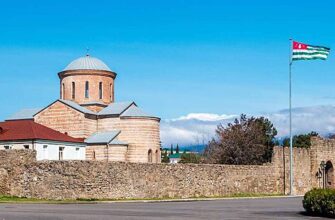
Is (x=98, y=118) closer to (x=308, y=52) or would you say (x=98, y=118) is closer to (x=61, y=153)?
(x=61, y=153)

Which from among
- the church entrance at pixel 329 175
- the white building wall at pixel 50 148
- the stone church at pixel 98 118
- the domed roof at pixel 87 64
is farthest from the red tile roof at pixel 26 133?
the church entrance at pixel 329 175

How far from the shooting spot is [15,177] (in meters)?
36.6

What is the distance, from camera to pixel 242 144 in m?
68.4

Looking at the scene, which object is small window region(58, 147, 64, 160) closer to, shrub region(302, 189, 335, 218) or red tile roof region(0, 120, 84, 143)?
red tile roof region(0, 120, 84, 143)

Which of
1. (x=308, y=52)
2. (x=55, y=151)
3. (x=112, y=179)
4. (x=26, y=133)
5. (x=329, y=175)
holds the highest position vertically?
(x=308, y=52)

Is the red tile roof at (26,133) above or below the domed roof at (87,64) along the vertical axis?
below

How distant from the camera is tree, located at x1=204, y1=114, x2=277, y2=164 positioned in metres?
68.1

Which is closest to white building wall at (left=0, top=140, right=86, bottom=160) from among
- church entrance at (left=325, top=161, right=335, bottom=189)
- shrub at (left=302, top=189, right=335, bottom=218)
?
church entrance at (left=325, top=161, right=335, bottom=189)

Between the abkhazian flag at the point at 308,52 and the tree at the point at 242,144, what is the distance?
2560cm

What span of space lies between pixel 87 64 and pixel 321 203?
53002 millimetres

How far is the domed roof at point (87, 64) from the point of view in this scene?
71.8m

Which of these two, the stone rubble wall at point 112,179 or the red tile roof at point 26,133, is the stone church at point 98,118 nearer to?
the red tile roof at point 26,133

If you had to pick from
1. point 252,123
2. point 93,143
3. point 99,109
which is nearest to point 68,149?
point 93,143

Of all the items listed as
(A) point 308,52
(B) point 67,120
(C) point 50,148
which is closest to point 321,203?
(A) point 308,52
